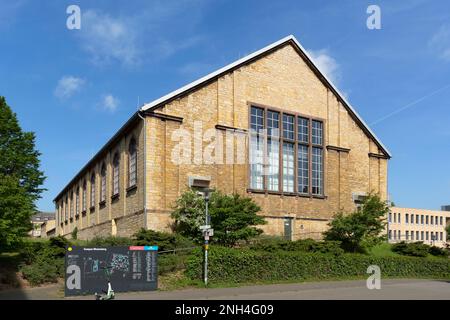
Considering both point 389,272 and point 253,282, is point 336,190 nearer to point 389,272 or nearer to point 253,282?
point 389,272

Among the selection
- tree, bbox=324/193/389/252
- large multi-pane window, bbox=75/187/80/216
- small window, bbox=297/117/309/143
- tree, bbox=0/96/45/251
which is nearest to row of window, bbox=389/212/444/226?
large multi-pane window, bbox=75/187/80/216

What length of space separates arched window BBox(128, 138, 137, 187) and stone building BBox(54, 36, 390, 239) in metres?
0.07

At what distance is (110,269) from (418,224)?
10043 centimetres

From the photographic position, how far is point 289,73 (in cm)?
3741

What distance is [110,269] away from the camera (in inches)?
770

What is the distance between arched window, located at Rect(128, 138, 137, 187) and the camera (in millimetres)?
32344

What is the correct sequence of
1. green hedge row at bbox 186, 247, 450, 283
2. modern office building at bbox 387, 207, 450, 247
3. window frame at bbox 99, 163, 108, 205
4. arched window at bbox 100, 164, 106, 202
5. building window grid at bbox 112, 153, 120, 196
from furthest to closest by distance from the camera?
modern office building at bbox 387, 207, 450, 247 → arched window at bbox 100, 164, 106, 202 → window frame at bbox 99, 163, 108, 205 → building window grid at bbox 112, 153, 120, 196 → green hedge row at bbox 186, 247, 450, 283

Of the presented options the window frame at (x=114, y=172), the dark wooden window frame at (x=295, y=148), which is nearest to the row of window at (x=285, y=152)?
the dark wooden window frame at (x=295, y=148)

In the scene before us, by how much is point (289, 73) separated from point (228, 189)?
34.5ft

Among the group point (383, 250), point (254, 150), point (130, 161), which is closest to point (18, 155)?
point (130, 161)

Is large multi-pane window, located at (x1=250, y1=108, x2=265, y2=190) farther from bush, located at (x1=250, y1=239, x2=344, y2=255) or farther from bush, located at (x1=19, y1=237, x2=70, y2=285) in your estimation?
bush, located at (x1=19, y1=237, x2=70, y2=285)

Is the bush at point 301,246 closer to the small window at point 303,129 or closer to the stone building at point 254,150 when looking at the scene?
the stone building at point 254,150

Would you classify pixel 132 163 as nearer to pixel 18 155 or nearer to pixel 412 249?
pixel 18 155

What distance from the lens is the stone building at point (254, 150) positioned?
3075cm
